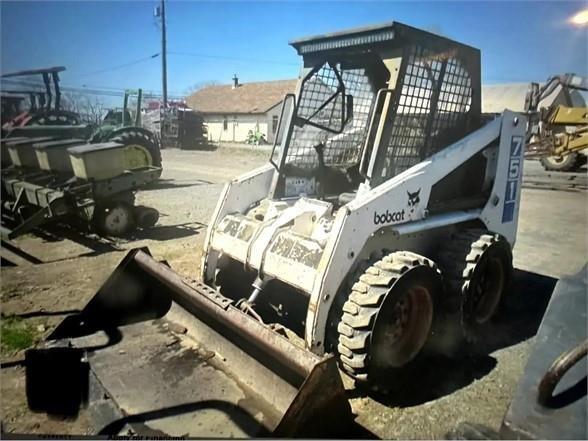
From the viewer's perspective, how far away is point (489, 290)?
266cm

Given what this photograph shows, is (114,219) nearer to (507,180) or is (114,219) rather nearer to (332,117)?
(332,117)

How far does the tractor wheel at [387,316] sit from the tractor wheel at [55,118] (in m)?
3.05

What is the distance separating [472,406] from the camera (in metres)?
1.86

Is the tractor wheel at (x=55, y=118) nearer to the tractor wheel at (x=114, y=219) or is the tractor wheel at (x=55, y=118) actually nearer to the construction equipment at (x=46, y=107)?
the construction equipment at (x=46, y=107)

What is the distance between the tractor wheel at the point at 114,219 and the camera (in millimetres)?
4102

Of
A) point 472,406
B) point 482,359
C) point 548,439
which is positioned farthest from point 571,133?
point 548,439

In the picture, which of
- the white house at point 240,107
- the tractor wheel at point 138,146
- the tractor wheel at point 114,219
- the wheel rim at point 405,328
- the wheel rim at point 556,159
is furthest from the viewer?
the wheel rim at point 556,159

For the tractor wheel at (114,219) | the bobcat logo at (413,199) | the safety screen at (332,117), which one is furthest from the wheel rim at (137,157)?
the bobcat logo at (413,199)

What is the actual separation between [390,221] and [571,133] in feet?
22.4

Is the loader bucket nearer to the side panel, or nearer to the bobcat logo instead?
the bobcat logo

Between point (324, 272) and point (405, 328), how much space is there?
0.59 metres

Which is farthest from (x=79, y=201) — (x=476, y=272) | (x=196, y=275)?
(x=476, y=272)

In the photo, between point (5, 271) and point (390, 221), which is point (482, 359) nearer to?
point (390, 221)

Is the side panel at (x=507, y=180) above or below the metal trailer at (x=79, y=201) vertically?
above
